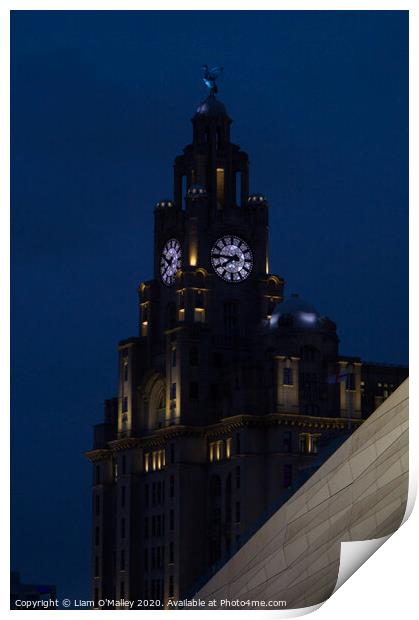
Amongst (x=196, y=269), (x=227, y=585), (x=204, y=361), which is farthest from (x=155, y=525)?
(x=227, y=585)

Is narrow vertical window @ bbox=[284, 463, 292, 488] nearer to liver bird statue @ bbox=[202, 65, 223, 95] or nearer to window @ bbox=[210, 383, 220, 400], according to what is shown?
window @ bbox=[210, 383, 220, 400]

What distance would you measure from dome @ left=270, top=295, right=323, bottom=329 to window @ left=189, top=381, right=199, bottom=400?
336cm

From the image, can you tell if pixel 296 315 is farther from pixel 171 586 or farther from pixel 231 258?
pixel 171 586

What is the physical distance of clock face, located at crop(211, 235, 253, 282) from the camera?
1948 inches

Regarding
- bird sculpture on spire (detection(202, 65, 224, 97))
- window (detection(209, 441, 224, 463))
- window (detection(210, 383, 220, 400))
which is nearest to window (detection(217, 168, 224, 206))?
window (detection(210, 383, 220, 400))

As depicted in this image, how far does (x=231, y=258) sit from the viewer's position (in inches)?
2002

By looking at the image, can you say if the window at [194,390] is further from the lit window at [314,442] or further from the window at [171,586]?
the window at [171,586]

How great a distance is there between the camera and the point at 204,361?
1897 inches

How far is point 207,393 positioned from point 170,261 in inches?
222

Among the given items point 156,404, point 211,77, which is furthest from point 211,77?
point 156,404

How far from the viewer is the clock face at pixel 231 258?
49469 millimetres
